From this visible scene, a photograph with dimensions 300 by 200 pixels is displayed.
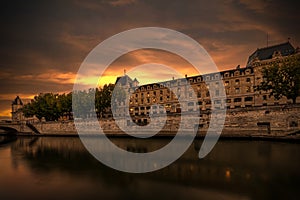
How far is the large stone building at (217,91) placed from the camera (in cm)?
5822

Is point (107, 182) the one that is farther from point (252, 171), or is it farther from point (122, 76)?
point (122, 76)

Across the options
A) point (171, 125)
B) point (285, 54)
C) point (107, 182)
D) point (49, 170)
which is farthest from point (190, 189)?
point (285, 54)

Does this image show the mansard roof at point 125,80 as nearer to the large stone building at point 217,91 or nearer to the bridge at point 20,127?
the large stone building at point 217,91

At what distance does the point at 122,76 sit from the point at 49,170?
83.0 meters

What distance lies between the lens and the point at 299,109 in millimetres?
33188

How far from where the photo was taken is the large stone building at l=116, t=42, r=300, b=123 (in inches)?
2292

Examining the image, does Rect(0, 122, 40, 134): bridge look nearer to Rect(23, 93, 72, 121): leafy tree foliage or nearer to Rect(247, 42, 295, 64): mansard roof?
Rect(23, 93, 72, 121): leafy tree foliage

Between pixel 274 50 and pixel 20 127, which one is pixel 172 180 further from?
pixel 20 127

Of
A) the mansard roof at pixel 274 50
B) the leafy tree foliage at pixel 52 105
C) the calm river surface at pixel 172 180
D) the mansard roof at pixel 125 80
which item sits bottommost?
the calm river surface at pixel 172 180

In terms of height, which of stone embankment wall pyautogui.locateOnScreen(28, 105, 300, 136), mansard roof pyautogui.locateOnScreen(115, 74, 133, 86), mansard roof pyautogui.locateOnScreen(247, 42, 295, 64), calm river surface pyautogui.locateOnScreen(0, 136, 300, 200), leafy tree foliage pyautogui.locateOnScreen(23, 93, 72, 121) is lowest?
calm river surface pyautogui.locateOnScreen(0, 136, 300, 200)

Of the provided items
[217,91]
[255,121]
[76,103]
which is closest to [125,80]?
[76,103]

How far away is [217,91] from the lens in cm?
6656

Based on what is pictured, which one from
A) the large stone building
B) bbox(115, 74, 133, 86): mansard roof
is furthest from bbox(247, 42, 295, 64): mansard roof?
bbox(115, 74, 133, 86): mansard roof

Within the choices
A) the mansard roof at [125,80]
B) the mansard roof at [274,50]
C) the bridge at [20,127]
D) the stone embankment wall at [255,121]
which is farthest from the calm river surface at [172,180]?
the mansard roof at [125,80]
